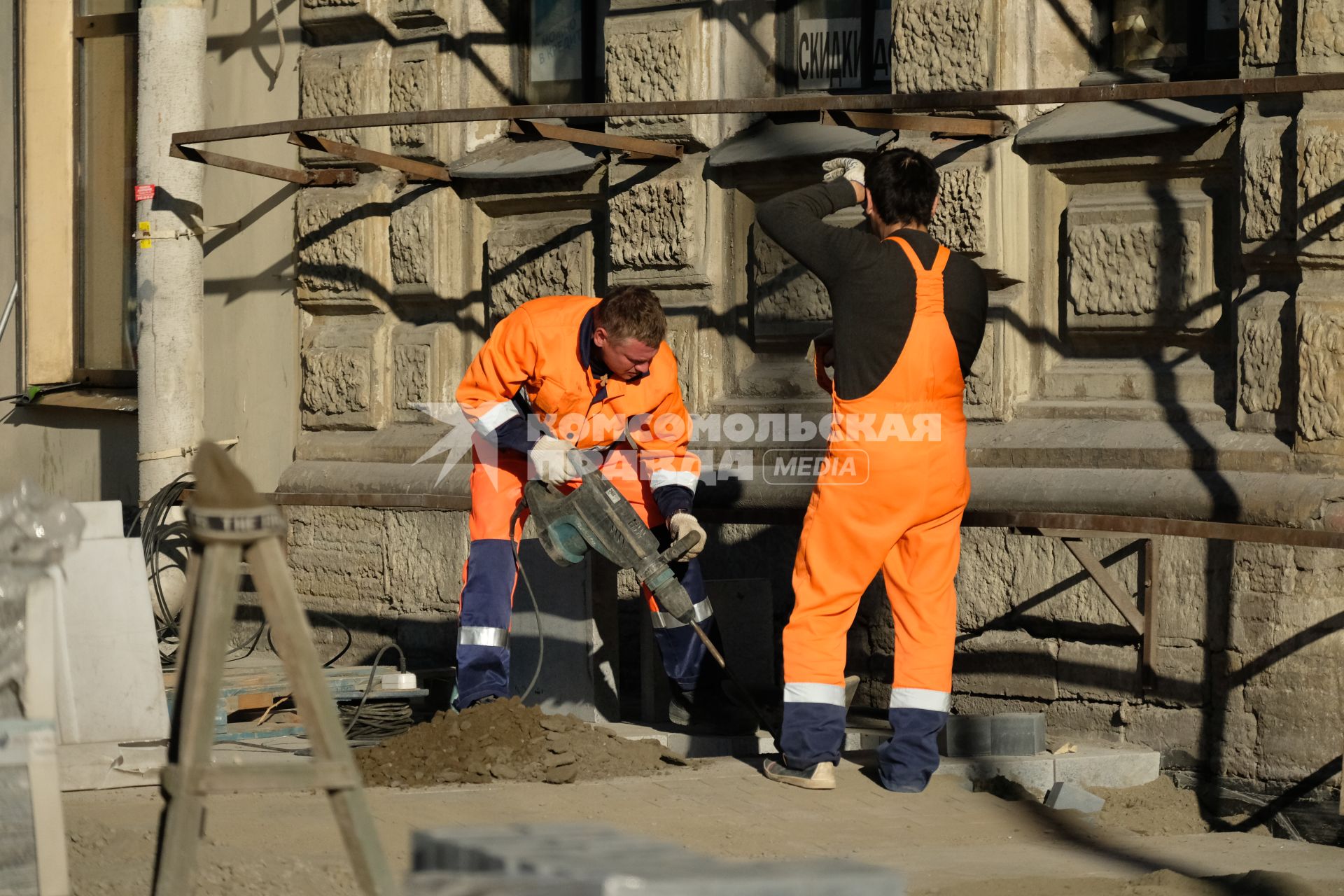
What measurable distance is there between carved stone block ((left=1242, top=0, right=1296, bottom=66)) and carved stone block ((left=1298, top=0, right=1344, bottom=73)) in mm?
106

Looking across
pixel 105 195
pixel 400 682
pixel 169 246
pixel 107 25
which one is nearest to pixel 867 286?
pixel 400 682

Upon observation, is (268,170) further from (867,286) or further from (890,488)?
(890,488)

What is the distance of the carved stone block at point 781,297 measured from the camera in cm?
658

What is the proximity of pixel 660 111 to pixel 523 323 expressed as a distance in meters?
0.88

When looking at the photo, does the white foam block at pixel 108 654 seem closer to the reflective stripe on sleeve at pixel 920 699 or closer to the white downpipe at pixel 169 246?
the reflective stripe on sleeve at pixel 920 699

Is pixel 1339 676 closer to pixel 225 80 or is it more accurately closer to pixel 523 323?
pixel 523 323

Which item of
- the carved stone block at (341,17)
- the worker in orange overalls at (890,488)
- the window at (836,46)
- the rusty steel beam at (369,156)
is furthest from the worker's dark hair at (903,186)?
the carved stone block at (341,17)

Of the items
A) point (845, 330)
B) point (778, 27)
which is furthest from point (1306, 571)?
point (778, 27)

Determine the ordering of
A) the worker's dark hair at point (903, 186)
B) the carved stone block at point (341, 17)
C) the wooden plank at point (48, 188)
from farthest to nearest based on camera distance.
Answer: the wooden plank at point (48, 188) → the carved stone block at point (341, 17) → the worker's dark hair at point (903, 186)

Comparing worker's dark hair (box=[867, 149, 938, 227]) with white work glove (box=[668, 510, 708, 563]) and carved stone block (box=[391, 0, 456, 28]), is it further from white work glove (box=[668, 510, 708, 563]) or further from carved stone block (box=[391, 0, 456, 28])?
carved stone block (box=[391, 0, 456, 28])

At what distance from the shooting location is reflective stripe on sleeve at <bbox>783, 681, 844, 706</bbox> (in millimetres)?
5055

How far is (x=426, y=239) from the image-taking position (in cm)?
753

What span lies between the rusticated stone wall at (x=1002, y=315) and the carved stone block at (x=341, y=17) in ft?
0.05

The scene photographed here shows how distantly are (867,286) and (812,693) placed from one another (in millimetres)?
1228
